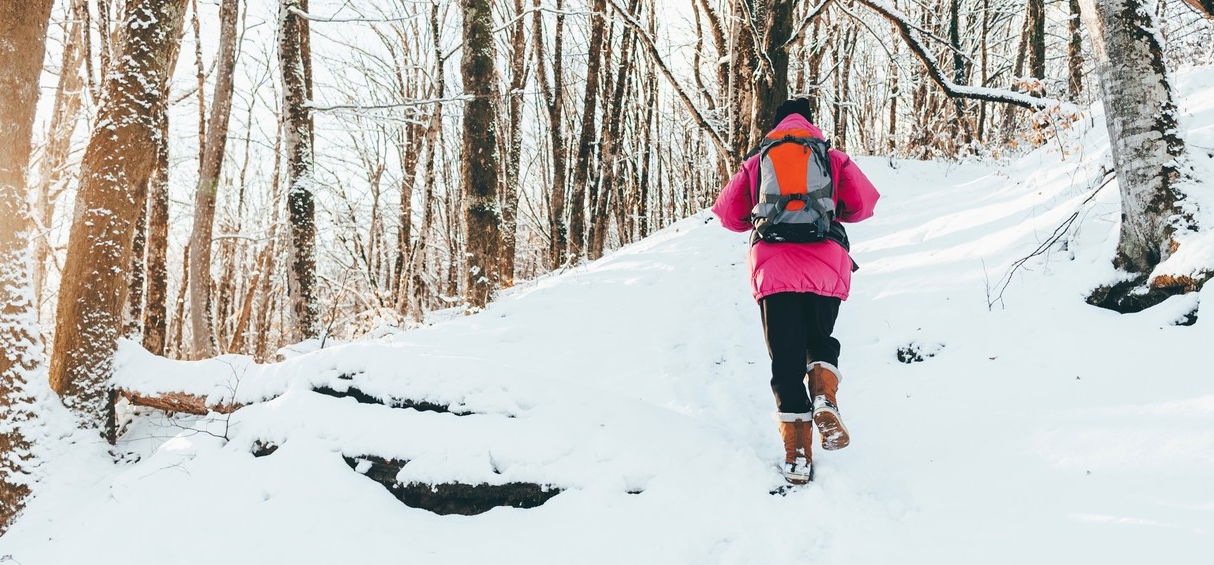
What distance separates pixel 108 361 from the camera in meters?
4.89

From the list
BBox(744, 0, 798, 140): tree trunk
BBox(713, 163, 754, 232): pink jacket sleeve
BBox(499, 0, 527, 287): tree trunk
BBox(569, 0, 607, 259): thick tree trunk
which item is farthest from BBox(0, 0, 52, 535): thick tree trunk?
BBox(569, 0, 607, 259): thick tree trunk

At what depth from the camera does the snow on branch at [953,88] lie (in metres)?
3.95

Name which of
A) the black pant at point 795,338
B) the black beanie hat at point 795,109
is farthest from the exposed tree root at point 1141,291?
the black beanie hat at point 795,109

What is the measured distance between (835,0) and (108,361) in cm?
786

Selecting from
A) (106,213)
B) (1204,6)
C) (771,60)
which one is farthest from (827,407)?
(771,60)

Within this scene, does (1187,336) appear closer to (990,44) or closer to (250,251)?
(990,44)

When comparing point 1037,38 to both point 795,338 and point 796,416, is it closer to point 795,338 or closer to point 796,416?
point 795,338

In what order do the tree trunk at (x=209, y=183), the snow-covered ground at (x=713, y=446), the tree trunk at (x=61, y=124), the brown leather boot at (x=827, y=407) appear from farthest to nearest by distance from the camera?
the tree trunk at (x=61, y=124) → the tree trunk at (x=209, y=183) → the brown leather boot at (x=827, y=407) → the snow-covered ground at (x=713, y=446)

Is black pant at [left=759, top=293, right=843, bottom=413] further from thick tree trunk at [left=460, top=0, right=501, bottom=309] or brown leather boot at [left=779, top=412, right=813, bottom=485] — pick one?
thick tree trunk at [left=460, top=0, right=501, bottom=309]

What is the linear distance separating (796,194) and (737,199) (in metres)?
0.38

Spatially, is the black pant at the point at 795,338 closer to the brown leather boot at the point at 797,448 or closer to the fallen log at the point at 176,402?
the brown leather boot at the point at 797,448

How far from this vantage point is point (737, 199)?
325cm

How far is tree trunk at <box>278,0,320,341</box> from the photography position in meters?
7.09

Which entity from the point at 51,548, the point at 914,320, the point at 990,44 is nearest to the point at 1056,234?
the point at 914,320
